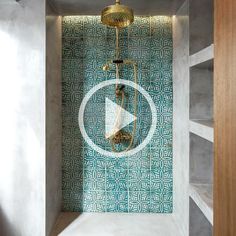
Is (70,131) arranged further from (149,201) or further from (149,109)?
(149,201)

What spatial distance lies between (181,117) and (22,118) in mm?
1281

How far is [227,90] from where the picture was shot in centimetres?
59

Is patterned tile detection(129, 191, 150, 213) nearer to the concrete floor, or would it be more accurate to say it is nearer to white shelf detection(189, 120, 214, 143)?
the concrete floor

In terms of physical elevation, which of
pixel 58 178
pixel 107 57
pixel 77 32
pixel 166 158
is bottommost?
pixel 58 178

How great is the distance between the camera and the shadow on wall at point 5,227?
1.94 meters

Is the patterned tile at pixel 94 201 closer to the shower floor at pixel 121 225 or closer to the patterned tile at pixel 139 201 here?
the shower floor at pixel 121 225

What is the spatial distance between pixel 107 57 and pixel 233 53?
6.28 ft

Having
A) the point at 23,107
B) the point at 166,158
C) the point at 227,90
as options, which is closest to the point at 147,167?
the point at 166,158

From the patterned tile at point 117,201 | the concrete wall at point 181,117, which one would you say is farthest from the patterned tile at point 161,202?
the patterned tile at point 117,201

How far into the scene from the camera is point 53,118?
2.15 meters

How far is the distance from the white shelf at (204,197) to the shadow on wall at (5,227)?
1.40 metres

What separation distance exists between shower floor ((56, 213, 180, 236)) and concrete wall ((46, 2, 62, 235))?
0.80 feet

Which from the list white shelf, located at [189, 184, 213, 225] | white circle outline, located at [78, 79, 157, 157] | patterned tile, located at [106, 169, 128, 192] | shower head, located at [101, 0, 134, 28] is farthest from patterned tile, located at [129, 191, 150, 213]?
shower head, located at [101, 0, 134, 28]

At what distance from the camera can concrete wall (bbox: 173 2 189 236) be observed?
1.87m
